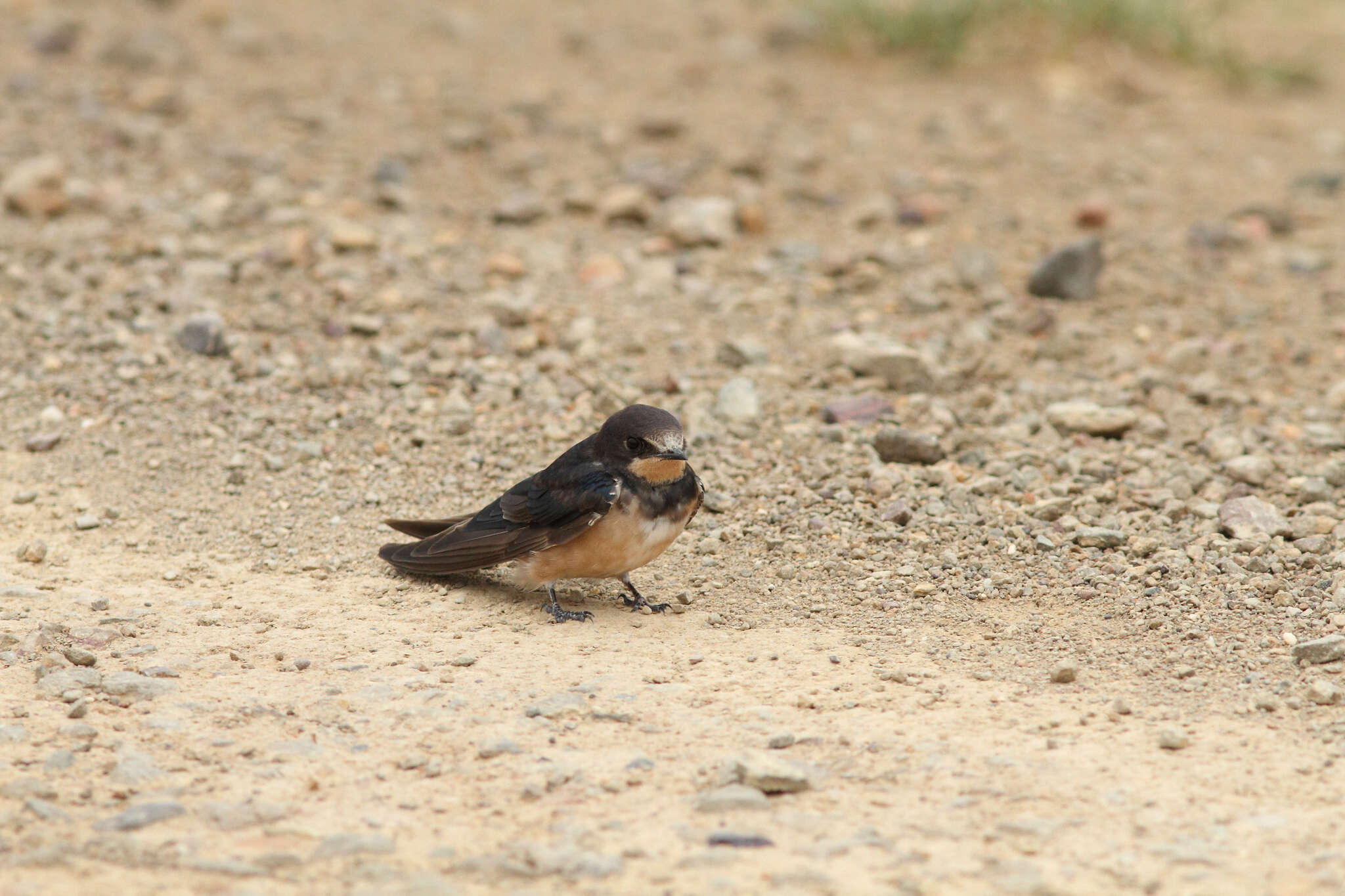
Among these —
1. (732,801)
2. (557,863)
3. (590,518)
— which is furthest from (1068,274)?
(557,863)

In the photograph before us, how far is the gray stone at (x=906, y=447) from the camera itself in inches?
255

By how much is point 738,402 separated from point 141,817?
3.82 m

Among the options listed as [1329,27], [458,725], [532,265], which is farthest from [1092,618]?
[1329,27]

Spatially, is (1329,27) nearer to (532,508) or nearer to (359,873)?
(532,508)

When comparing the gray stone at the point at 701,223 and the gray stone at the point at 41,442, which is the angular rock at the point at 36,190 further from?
the gray stone at the point at 701,223

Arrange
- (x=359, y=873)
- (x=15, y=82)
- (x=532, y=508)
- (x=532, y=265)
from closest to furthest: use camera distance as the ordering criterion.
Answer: (x=359, y=873)
(x=532, y=508)
(x=532, y=265)
(x=15, y=82)

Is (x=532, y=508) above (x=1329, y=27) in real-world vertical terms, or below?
below

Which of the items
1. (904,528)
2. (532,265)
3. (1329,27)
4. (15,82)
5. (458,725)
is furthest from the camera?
(1329,27)

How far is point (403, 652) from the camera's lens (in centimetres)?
502

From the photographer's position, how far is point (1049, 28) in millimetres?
11414

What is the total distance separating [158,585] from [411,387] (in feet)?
6.21

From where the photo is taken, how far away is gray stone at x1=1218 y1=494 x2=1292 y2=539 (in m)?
5.72

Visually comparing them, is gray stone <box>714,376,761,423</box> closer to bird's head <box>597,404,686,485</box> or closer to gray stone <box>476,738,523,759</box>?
bird's head <box>597,404,686,485</box>

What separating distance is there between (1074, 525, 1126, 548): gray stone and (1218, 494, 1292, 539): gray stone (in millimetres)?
425
